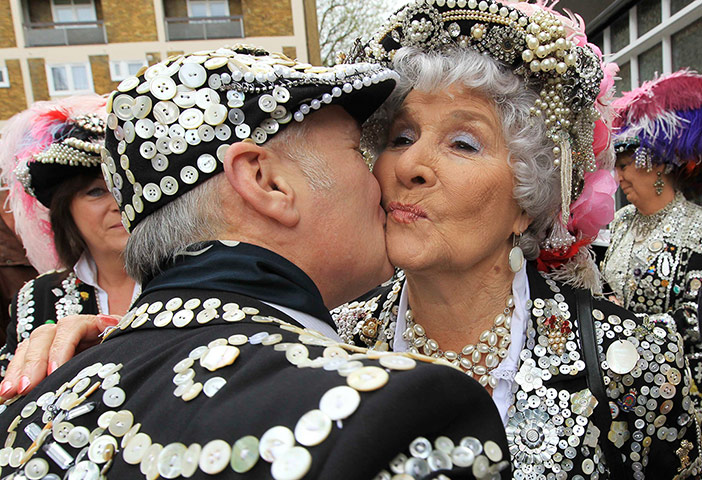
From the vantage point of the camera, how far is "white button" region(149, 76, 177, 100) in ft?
3.57

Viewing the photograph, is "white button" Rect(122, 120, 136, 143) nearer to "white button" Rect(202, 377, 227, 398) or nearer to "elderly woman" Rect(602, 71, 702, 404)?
"white button" Rect(202, 377, 227, 398)

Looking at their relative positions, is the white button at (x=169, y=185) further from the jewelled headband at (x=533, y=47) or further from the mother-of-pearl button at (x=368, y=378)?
the jewelled headband at (x=533, y=47)

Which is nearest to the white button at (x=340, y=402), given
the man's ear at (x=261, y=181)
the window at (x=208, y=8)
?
the man's ear at (x=261, y=181)

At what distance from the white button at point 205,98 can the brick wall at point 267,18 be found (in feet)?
60.9

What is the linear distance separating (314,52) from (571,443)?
17.9 metres

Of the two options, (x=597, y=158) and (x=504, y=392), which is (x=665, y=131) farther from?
(x=504, y=392)

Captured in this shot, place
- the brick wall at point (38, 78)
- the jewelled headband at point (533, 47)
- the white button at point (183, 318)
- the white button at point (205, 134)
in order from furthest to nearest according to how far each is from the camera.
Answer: the brick wall at point (38, 78), the jewelled headband at point (533, 47), the white button at point (205, 134), the white button at point (183, 318)

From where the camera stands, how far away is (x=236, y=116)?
3.60 ft

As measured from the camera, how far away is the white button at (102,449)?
0.82m

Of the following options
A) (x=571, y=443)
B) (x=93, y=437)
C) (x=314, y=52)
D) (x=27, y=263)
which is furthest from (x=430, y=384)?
(x=314, y=52)

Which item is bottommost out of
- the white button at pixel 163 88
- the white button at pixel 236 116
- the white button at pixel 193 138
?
the white button at pixel 193 138

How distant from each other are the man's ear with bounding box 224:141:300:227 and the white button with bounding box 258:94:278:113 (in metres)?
0.08

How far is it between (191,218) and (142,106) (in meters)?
0.26

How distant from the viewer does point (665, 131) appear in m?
3.91
